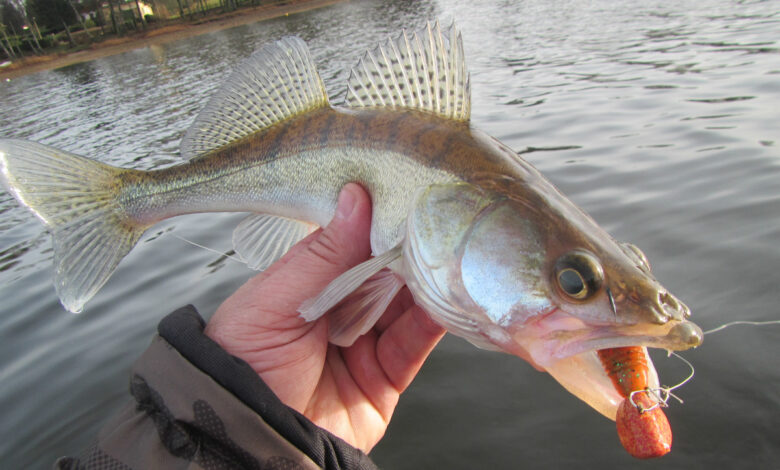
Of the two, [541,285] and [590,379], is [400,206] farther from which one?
[590,379]

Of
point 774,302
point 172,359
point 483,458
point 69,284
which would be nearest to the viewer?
point 172,359

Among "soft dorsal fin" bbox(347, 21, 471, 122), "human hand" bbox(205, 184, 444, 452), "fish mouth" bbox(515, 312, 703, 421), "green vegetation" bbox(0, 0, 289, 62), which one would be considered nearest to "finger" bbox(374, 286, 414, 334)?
"human hand" bbox(205, 184, 444, 452)

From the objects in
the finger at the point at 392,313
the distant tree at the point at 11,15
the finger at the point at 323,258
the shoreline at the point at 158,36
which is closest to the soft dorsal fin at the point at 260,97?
the finger at the point at 323,258

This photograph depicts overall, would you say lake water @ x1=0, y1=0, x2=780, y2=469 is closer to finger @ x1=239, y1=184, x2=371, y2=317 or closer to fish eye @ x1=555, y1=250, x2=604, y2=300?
finger @ x1=239, y1=184, x2=371, y2=317

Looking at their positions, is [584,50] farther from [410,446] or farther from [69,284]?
[69,284]

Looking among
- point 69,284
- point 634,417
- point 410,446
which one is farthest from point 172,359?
point 410,446

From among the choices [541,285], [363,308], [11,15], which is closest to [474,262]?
[541,285]

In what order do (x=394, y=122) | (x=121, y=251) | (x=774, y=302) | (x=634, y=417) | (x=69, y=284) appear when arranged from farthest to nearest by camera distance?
(x=774, y=302) → (x=121, y=251) → (x=69, y=284) → (x=394, y=122) → (x=634, y=417)

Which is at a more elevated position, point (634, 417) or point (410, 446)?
point (634, 417)

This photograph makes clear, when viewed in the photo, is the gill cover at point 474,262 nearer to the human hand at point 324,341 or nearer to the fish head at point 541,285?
the fish head at point 541,285
